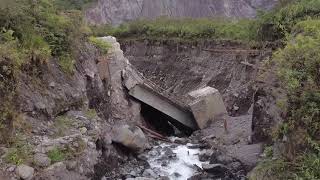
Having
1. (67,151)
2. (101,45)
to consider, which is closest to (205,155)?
(67,151)

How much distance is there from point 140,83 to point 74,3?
2349 cm

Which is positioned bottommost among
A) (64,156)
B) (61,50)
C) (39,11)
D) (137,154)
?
(137,154)

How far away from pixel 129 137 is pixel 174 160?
1840 millimetres

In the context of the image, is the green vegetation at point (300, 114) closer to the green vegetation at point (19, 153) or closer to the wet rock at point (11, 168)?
the green vegetation at point (19, 153)

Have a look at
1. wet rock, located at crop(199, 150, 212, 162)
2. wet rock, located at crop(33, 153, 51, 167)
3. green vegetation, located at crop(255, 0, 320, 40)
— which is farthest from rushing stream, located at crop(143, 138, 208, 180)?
green vegetation, located at crop(255, 0, 320, 40)

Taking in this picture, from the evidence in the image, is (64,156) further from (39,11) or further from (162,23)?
(162,23)

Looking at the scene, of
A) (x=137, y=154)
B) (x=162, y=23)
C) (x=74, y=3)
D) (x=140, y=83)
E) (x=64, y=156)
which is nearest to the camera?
(x=64, y=156)

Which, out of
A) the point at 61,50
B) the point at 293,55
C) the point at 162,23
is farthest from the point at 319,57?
the point at 162,23

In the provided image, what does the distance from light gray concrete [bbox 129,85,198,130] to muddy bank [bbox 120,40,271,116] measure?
10.1ft

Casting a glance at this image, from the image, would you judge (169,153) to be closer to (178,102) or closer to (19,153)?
(178,102)

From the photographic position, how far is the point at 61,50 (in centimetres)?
1433

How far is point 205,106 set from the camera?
19.2m

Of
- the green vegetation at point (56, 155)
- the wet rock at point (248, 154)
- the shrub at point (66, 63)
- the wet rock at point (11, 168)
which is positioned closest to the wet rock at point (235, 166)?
the wet rock at point (248, 154)

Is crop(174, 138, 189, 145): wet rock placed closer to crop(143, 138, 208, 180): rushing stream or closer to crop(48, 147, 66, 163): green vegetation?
crop(143, 138, 208, 180): rushing stream
